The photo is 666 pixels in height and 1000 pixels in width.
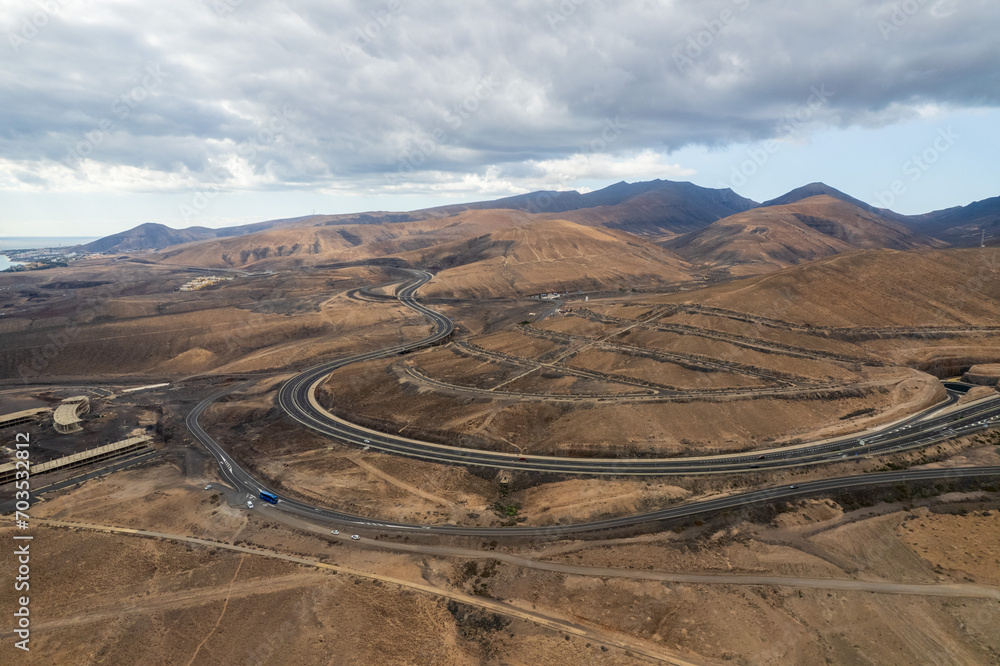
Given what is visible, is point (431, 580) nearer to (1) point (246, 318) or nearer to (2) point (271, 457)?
(2) point (271, 457)

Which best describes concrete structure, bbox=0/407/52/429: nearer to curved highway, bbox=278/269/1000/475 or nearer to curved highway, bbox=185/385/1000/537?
curved highway, bbox=278/269/1000/475

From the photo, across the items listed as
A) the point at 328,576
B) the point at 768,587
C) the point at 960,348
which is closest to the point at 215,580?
the point at 328,576

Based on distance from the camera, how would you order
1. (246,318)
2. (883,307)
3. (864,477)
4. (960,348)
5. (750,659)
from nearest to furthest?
1. (750,659)
2. (864,477)
3. (960,348)
4. (883,307)
5. (246,318)

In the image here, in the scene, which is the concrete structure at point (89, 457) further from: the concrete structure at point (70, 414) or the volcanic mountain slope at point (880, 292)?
the volcanic mountain slope at point (880, 292)

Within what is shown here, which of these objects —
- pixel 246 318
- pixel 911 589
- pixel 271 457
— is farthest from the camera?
pixel 246 318

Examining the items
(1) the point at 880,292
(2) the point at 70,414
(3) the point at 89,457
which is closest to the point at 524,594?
(3) the point at 89,457

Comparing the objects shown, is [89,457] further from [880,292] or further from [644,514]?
[880,292]

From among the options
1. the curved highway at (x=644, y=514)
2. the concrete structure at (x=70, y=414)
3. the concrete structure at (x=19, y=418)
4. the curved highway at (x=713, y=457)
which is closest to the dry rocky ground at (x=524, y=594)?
the curved highway at (x=644, y=514)
